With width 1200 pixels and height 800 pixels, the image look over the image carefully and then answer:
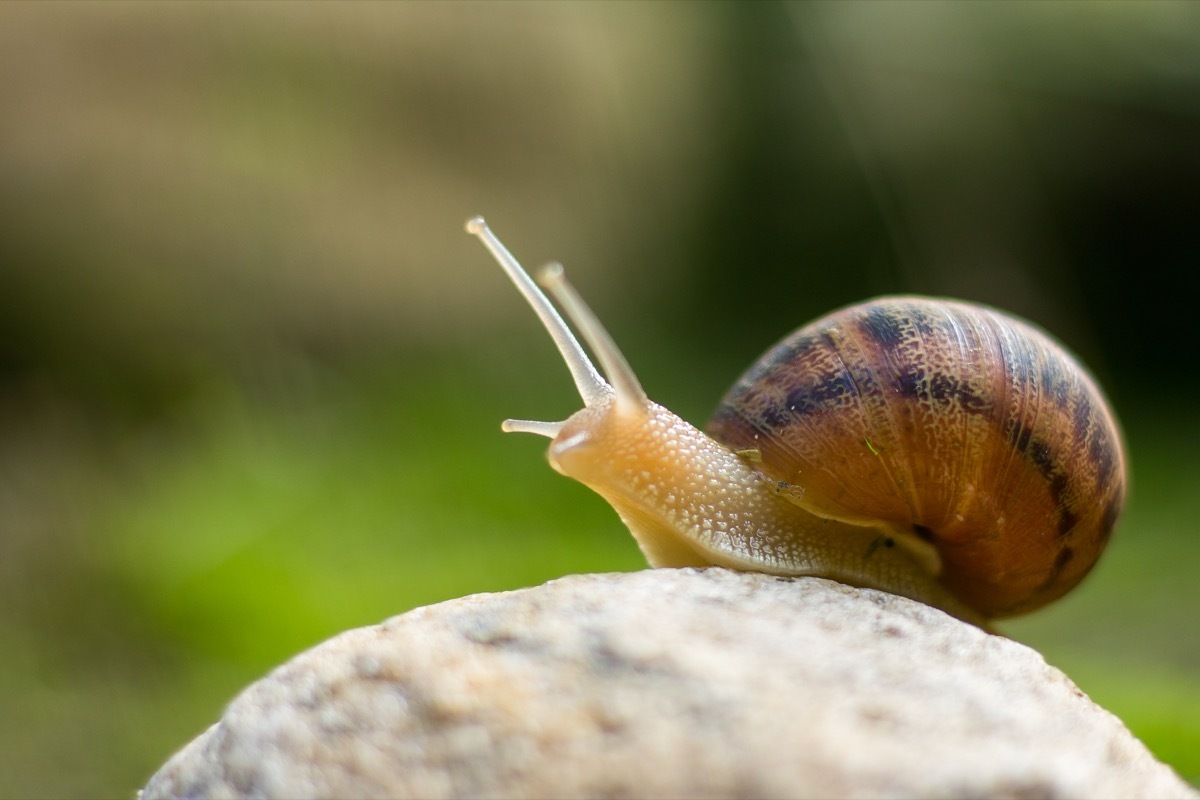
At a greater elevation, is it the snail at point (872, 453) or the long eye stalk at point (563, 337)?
the long eye stalk at point (563, 337)

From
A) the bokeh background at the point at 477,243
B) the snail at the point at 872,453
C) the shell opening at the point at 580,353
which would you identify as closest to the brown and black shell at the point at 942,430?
the snail at the point at 872,453

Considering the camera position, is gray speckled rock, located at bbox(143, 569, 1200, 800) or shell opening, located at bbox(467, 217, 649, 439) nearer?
gray speckled rock, located at bbox(143, 569, 1200, 800)

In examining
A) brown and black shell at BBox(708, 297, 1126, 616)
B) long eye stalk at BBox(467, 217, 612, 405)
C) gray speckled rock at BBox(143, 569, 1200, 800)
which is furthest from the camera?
long eye stalk at BBox(467, 217, 612, 405)

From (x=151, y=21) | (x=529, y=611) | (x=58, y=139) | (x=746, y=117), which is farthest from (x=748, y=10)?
(x=529, y=611)

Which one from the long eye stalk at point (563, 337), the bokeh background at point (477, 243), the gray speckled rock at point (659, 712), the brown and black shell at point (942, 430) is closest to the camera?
the gray speckled rock at point (659, 712)

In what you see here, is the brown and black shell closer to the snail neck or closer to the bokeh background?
the snail neck

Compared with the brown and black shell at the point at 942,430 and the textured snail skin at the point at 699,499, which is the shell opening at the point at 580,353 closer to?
the textured snail skin at the point at 699,499

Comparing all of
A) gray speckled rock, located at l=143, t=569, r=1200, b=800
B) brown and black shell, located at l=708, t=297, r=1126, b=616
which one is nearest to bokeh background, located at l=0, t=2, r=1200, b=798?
brown and black shell, located at l=708, t=297, r=1126, b=616
